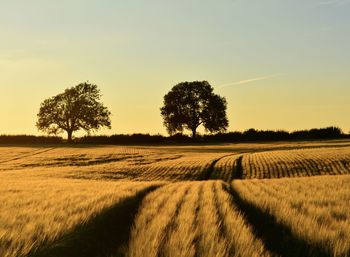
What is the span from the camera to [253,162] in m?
53.9

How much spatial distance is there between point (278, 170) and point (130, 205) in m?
33.9

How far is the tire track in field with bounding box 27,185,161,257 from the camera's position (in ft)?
25.5

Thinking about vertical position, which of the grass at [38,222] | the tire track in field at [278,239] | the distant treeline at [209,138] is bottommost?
the tire track in field at [278,239]

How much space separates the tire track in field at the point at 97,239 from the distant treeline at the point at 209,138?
103851 millimetres

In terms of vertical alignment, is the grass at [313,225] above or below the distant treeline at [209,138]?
below

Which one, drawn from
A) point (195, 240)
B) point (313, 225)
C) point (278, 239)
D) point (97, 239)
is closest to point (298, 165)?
point (313, 225)

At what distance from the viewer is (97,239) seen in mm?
9852

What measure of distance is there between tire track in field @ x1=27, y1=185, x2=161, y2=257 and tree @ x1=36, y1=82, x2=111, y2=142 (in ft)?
345

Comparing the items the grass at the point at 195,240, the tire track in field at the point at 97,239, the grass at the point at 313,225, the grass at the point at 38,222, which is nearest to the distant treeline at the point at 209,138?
the grass at the point at 313,225

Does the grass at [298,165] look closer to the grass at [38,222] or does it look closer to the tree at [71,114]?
the grass at [38,222]

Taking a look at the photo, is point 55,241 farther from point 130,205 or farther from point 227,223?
point 130,205

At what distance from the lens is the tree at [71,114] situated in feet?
384

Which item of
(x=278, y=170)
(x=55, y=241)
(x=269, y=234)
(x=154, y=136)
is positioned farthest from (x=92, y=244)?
(x=154, y=136)

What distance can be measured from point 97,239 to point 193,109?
4577 inches
